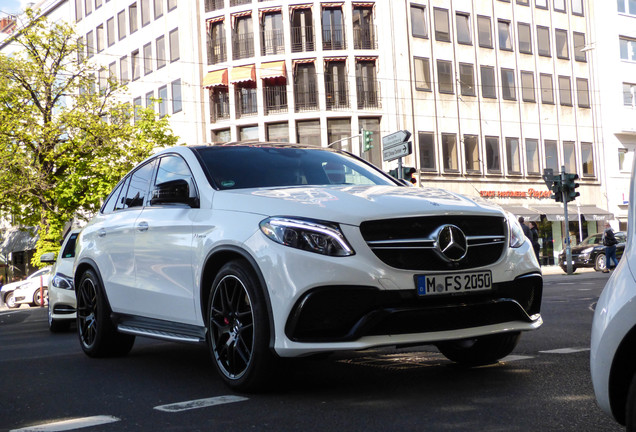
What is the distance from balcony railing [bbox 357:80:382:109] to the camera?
4284 cm

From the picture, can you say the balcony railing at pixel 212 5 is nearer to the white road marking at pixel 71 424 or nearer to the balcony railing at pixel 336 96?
the balcony railing at pixel 336 96

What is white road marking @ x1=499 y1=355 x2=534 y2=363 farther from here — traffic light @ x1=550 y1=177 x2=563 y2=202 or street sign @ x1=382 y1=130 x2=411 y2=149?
traffic light @ x1=550 y1=177 x2=563 y2=202

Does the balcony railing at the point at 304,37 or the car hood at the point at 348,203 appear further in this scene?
the balcony railing at the point at 304,37

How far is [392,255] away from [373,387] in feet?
2.97

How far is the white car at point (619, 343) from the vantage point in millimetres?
2812

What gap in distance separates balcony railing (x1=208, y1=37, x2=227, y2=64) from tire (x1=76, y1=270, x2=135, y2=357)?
37.3 meters

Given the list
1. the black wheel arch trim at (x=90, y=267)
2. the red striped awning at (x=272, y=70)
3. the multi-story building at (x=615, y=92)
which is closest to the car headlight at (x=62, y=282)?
the black wheel arch trim at (x=90, y=267)

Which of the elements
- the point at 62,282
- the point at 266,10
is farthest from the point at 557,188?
the point at 266,10

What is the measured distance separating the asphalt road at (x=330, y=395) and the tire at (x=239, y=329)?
0.12 m

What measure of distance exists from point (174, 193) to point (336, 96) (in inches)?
1454

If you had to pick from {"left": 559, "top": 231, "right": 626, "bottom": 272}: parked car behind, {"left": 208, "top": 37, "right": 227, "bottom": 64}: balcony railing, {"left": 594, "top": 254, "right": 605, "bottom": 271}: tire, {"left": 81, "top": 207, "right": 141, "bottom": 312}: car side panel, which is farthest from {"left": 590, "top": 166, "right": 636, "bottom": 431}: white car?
{"left": 208, "top": 37, "right": 227, "bottom": 64}: balcony railing

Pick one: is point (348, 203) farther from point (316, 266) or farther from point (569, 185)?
point (569, 185)

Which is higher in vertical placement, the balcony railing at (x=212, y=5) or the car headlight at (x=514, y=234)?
the balcony railing at (x=212, y=5)

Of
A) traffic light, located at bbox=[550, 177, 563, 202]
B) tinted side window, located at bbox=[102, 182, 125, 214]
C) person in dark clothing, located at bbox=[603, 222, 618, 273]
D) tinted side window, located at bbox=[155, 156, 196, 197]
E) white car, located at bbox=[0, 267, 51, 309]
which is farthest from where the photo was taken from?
white car, located at bbox=[0, 267, 51, 309]
